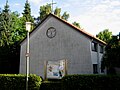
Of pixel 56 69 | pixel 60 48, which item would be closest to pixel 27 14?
pixel 60 48

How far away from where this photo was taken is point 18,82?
58.6 ft

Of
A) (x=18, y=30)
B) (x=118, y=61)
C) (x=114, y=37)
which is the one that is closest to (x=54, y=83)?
(x=118, y=61)

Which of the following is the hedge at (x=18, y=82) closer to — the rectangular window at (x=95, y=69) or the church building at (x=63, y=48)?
the church building at (x=63, y=48)

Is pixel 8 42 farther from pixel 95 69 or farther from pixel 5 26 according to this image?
pixel 95 69

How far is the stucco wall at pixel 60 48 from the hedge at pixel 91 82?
826 cm

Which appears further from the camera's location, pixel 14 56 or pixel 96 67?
pixel 14 56

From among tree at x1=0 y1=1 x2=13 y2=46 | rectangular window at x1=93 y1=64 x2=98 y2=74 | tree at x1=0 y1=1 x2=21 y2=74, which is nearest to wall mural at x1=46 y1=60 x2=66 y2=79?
rectangular window at x1=93 y1=64 x2=98 y2=74

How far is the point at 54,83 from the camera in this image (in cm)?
1825

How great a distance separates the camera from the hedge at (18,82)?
17.3 m

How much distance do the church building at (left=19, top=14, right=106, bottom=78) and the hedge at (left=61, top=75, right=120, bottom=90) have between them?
7517mm

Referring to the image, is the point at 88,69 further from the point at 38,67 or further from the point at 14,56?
the point at 14,56

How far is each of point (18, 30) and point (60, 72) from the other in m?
28.7

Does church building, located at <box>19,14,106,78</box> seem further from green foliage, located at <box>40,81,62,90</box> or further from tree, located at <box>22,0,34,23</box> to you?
tree, located at <box>22,0,34,23</box>

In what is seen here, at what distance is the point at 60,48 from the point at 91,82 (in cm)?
1119
